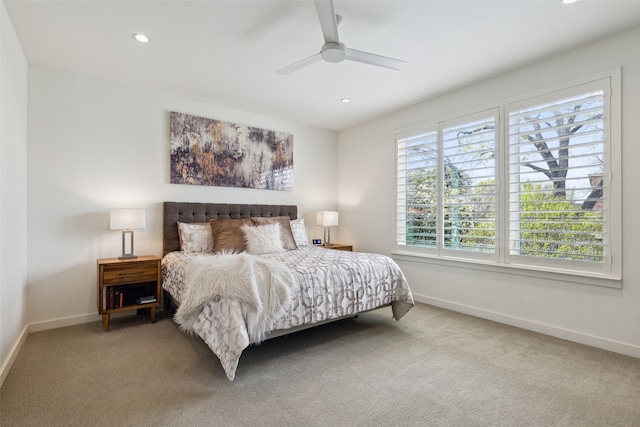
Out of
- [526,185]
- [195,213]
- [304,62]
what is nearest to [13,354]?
[195,213]

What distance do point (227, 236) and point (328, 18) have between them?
250 centimetres

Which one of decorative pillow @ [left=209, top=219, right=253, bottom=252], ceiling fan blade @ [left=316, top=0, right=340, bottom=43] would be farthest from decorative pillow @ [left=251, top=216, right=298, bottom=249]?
ceiling fan blade @ [left=316, top=0, right=340, bottom=43]

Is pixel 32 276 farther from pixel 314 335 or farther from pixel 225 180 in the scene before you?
pixel 314 335

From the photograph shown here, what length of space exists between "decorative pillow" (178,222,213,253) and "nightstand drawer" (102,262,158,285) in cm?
43

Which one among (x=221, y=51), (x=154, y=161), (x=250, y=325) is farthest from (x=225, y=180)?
(x=250, y=325)

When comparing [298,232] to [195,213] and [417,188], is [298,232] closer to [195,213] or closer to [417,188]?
[195,213]

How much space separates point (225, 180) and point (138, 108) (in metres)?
1.32

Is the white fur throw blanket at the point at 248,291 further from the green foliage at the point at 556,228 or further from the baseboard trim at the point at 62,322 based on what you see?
the green foliage at the point at 556,228

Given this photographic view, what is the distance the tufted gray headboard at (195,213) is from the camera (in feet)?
12.5

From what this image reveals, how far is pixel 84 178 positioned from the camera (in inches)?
135

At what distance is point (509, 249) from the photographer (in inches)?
131

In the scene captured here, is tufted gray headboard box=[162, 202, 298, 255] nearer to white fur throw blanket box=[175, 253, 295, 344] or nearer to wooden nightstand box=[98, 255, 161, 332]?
wooden nightstand box=[98, 255, 161, 332]

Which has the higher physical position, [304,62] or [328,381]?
[304,62]

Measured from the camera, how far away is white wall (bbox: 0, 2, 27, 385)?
7.35 ft
